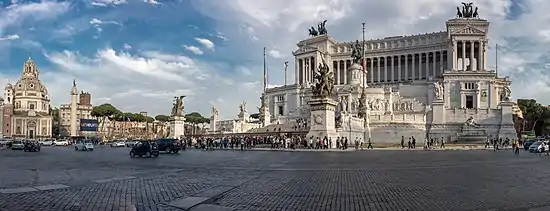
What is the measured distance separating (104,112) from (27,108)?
29.7 meters

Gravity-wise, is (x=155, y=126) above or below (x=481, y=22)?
below

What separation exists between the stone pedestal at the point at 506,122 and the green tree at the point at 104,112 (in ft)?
399

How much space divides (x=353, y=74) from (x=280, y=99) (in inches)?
1092

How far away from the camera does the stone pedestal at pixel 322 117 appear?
146ft

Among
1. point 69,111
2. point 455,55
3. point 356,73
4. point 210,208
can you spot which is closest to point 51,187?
point 210,208

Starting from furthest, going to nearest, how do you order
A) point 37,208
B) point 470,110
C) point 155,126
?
1. point 155,126
2. point 470,110
3. point 37,208

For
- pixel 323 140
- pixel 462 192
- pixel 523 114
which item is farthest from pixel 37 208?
pixel 523 114

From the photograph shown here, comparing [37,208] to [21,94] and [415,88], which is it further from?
[21,94]

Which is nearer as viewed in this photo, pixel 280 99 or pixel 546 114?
pixel 546 114

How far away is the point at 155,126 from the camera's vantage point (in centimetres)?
15525

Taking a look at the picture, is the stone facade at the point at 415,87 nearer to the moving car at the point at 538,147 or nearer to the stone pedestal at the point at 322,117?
the stone pedestal at the point at 322,117

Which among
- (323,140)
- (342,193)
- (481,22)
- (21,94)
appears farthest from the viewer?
(21,94)

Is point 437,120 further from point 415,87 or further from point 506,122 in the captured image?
point 415,87

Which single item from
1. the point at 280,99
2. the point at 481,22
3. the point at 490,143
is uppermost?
the point at 481,22
